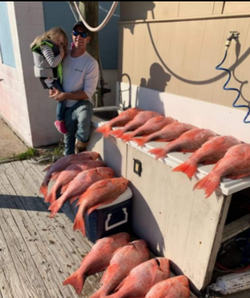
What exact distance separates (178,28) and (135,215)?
233cm

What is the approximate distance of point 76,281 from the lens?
82.4 inches

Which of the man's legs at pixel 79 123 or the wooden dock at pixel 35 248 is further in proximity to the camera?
the man's legs at pixel 79 123

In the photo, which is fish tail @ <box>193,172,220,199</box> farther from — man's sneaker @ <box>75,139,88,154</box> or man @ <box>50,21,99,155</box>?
man's sneaker @ <box>75,139,88,154</box>

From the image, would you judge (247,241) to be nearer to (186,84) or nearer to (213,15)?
(186,84)

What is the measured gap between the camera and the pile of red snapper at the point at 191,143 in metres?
1.85

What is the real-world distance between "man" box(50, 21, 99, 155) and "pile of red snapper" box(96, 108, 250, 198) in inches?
14.8

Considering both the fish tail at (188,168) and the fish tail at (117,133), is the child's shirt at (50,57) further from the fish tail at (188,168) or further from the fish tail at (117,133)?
the fish tail at (188,168)

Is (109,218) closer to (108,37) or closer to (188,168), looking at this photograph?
(188,168)

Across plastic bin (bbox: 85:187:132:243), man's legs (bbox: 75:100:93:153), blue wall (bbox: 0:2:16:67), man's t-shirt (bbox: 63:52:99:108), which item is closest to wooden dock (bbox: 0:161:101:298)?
plastic bin (bbox: 85:187:132:243)

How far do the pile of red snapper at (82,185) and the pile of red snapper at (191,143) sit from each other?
1.56 feet

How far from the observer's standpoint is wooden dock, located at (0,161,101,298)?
2.13 metres

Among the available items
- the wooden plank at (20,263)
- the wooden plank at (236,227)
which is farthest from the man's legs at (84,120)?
the wooden plank at (236,227)

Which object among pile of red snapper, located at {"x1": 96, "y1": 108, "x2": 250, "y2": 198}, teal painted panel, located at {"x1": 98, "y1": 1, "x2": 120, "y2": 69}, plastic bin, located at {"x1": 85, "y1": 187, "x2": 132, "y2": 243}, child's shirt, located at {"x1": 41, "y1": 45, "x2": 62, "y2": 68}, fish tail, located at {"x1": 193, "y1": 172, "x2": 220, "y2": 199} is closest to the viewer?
fish tail, located at {"x1": 193, "y1": 172, "x2": 220, "y2": 199}

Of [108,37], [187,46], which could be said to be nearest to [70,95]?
[187,46]
